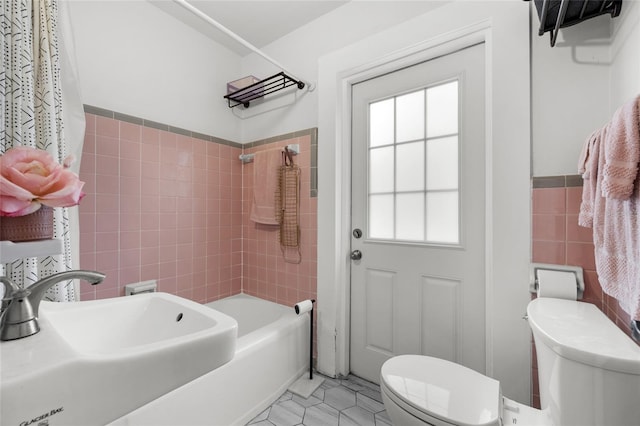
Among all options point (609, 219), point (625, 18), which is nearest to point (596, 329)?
point (609, 219)

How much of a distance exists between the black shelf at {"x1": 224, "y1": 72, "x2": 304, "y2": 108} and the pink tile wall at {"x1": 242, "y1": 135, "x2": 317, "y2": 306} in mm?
378

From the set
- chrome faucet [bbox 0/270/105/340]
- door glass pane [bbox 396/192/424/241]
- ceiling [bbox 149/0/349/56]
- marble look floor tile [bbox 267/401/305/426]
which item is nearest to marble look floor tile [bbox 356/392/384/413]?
marble look floor tile [bbox 267/401/305/426]

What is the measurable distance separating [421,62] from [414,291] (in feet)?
4.15

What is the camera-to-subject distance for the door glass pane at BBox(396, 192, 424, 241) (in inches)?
61.1

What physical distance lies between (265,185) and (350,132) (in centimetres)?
74

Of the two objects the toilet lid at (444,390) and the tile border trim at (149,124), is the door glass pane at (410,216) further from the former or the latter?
the tile border trim at (149,124)

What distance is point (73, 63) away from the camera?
4.13 feet

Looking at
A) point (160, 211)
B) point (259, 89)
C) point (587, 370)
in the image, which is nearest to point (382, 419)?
point (587, 370)

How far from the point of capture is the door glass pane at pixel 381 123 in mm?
1648

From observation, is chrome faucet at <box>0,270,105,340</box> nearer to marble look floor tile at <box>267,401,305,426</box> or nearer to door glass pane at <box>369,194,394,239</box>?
marble look floor tile at <box>267,401,305,426</box>

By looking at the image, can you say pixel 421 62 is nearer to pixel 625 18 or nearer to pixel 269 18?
pixel 625 18

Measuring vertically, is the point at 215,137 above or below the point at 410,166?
above

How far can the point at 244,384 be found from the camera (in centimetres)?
140

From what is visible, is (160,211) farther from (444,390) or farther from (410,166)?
(444,390)
